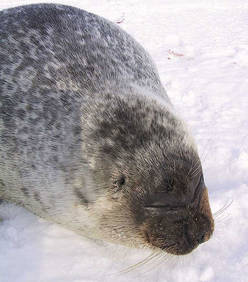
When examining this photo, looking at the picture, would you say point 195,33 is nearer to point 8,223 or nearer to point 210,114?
point 210,114

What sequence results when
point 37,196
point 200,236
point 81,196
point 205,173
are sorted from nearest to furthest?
1. point 200,236
2. point 81,196
3. point 37,196
4. point 205,173

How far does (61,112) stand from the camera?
2.30 metres

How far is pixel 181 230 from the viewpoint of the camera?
1963mm

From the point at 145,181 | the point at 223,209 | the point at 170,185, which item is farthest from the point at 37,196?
the point at 223,209

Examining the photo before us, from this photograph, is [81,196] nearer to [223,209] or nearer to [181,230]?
[181,230]

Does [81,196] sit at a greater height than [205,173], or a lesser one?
greater

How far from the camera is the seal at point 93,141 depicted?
1.95 m

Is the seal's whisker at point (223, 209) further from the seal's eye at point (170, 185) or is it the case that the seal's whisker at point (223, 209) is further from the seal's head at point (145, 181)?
the seal's eye at point (170, 185)

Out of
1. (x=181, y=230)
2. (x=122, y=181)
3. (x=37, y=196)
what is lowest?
(x=37, y=196)

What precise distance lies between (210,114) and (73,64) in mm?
1669

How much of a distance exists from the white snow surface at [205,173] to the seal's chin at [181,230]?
0.31 metres

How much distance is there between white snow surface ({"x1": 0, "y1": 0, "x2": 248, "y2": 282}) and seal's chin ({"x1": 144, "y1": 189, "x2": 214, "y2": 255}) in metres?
0.31

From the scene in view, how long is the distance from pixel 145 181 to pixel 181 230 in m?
0.33

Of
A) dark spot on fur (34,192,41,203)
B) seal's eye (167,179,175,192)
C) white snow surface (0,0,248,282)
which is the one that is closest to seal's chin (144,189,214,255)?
seal's eye (167,179,175,192)
